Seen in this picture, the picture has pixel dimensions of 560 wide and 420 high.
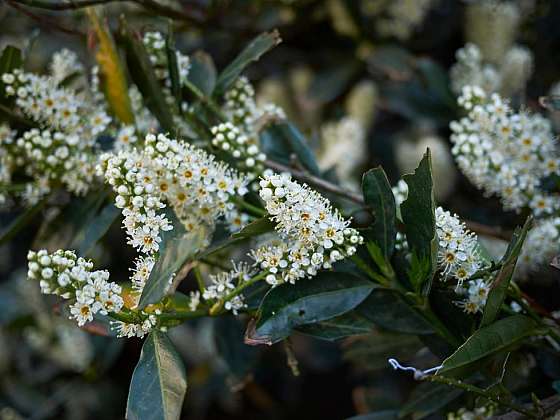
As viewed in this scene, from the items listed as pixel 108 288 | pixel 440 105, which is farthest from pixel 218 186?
pixel 440 105

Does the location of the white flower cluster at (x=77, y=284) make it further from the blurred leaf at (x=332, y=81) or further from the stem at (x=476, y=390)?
the blurred leaf at (x=332, y=81)

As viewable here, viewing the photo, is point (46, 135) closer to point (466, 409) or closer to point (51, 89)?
point (51, 89)

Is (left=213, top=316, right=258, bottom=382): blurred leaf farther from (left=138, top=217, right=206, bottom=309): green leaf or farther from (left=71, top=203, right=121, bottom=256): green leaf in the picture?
(left=138, top=217, right=206, bottom=309): green leaf

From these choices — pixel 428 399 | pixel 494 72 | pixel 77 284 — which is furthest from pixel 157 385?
pixel 494 72

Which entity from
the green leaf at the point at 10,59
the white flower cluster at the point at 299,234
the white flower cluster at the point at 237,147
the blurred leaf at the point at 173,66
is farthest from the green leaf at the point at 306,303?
the green leaf at the point at 10,59

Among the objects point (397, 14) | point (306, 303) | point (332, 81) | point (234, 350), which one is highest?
point (397, 14)

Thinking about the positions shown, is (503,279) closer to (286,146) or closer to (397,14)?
(286,146)
